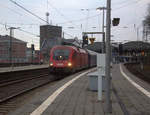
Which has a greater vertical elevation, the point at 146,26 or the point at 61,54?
the point at 146,26

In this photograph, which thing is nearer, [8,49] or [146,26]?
[146,26]

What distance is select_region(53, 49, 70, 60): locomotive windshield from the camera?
23.3 metres

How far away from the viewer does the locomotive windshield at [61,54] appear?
2327 cm

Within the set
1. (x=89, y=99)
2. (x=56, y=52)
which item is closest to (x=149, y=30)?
(x=56, y=52)

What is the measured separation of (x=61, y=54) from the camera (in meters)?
23.5

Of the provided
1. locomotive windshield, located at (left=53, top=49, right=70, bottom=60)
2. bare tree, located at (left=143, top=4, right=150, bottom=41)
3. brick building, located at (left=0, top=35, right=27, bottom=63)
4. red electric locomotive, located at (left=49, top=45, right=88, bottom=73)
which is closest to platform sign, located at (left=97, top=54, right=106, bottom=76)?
red electric locomotive, located at (left=49, top=45, right=88, bottom=73)

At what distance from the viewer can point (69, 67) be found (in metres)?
22.9

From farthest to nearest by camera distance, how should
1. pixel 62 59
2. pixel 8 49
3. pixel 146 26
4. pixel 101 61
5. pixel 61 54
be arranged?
pixel 8 49, pixel 146 26, pixel 61 54, pixel 62 59, pixel 101 61

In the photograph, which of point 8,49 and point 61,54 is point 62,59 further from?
point 8,49

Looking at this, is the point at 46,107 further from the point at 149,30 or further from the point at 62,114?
the point at 149,30

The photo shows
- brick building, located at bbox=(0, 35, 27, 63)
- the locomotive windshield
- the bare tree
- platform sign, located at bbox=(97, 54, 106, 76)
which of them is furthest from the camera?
brick building, located at bbox=(0, 35, 27, 63)

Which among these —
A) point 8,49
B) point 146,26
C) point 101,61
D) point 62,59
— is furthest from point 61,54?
point 8,49

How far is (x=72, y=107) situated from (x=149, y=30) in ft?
158

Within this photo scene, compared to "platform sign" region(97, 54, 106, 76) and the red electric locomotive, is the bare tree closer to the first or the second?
the red electric locomotive
